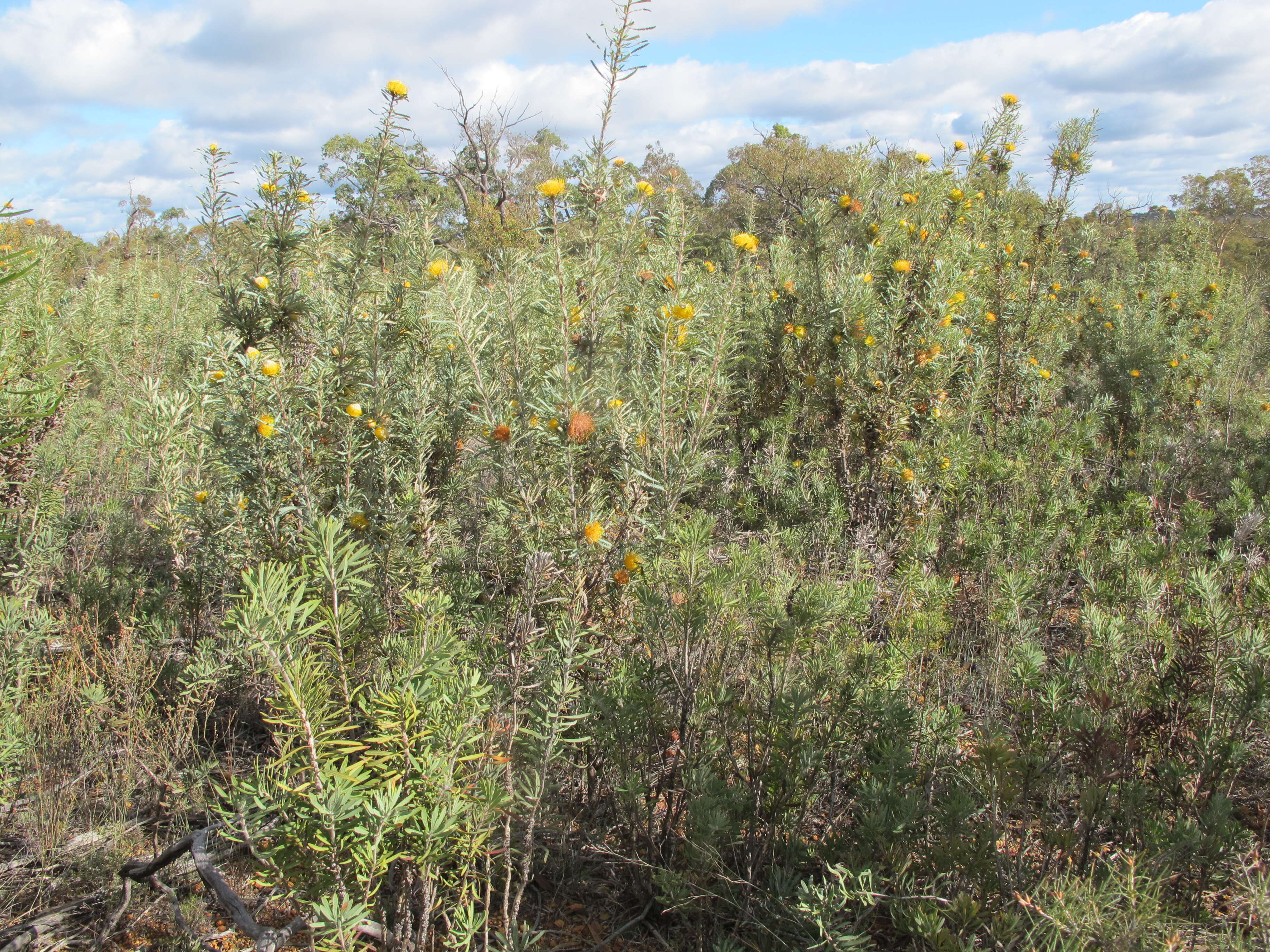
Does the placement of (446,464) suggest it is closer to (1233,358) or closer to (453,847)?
(453,847)

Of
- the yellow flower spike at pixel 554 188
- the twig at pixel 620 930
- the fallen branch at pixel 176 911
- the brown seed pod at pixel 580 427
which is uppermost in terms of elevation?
the yellow flower spike at pixel 554 188

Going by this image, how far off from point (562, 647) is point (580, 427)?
2.23 feet

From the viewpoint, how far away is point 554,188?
201 centimetres

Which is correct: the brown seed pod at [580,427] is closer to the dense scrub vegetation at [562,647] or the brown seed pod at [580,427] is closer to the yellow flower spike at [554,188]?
the dense scrub vegetation at [562,647]

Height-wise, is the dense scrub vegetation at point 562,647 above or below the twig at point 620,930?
above

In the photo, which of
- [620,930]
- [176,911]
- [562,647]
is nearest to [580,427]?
[562,647]

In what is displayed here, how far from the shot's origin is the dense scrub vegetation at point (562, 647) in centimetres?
136

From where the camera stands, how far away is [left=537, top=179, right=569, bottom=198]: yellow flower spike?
2.00m

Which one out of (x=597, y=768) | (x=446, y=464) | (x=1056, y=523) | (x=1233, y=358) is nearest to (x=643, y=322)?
(x=446, y=464)

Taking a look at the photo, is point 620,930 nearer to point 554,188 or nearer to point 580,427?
point 580,427

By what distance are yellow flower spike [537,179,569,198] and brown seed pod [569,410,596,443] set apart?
64cm

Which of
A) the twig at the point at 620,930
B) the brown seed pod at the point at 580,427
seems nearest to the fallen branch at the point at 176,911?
the twig at the point at 620,930

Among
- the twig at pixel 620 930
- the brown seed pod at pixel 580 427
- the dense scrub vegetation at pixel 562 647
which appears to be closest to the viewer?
the dense scrub vegetation at pixel 562 647

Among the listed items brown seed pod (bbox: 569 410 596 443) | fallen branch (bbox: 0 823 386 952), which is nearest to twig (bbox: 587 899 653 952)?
fallen branch (bbox: 0 823 386 952)
